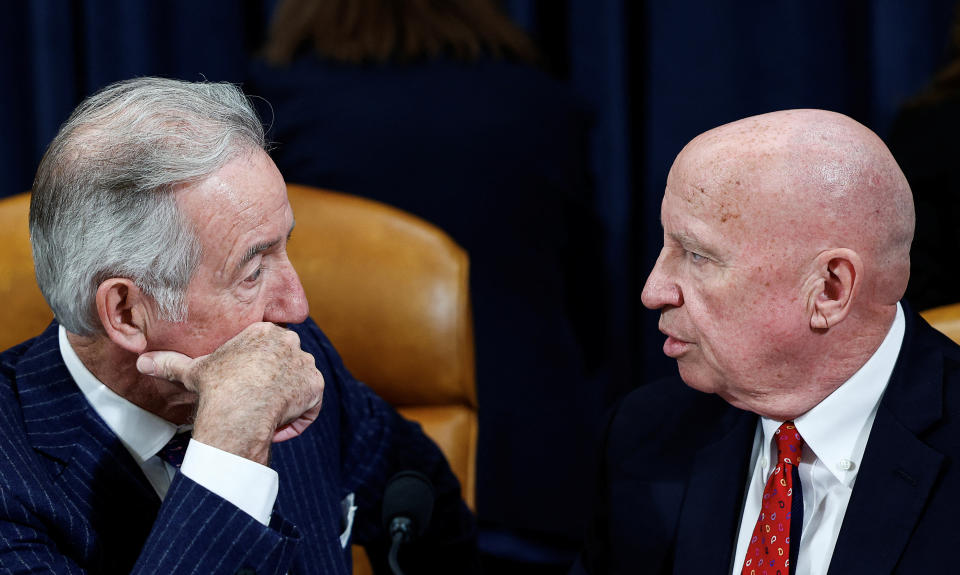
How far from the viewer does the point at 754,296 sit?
112cm

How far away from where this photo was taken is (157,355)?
3.94ft

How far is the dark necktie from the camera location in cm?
125

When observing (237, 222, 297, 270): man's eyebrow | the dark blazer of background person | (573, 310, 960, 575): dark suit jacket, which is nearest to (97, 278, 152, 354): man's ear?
(237, 222, 297, 270): man's eyebrow

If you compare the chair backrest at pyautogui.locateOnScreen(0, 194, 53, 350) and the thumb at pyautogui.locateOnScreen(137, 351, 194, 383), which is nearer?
the thumb at pyautogui.locateOnScreen(137, 351, 194, 383)

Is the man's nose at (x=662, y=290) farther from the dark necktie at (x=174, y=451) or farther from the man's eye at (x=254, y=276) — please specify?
the dark necktie at (x=174, y=451)

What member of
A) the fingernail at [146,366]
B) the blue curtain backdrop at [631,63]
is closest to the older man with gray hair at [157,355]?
the fingernail at [146,366]

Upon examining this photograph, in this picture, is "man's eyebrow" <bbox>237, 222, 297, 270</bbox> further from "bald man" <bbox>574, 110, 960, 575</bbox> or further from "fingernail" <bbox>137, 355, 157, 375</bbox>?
"bald man" <bbox>574, 110, 960, 575</bbox>

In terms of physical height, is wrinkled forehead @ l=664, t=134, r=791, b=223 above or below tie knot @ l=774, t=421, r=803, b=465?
above

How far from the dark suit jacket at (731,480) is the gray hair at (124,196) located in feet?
1.83

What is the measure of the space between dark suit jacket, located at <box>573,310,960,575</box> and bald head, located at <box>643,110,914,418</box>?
80 mm

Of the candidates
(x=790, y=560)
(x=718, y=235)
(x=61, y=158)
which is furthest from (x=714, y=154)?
(x=61, y=158)

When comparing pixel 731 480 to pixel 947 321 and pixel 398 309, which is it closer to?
pixel 947 321

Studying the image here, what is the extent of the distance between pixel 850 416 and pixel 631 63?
1652mm

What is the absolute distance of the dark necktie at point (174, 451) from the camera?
4.12ft
